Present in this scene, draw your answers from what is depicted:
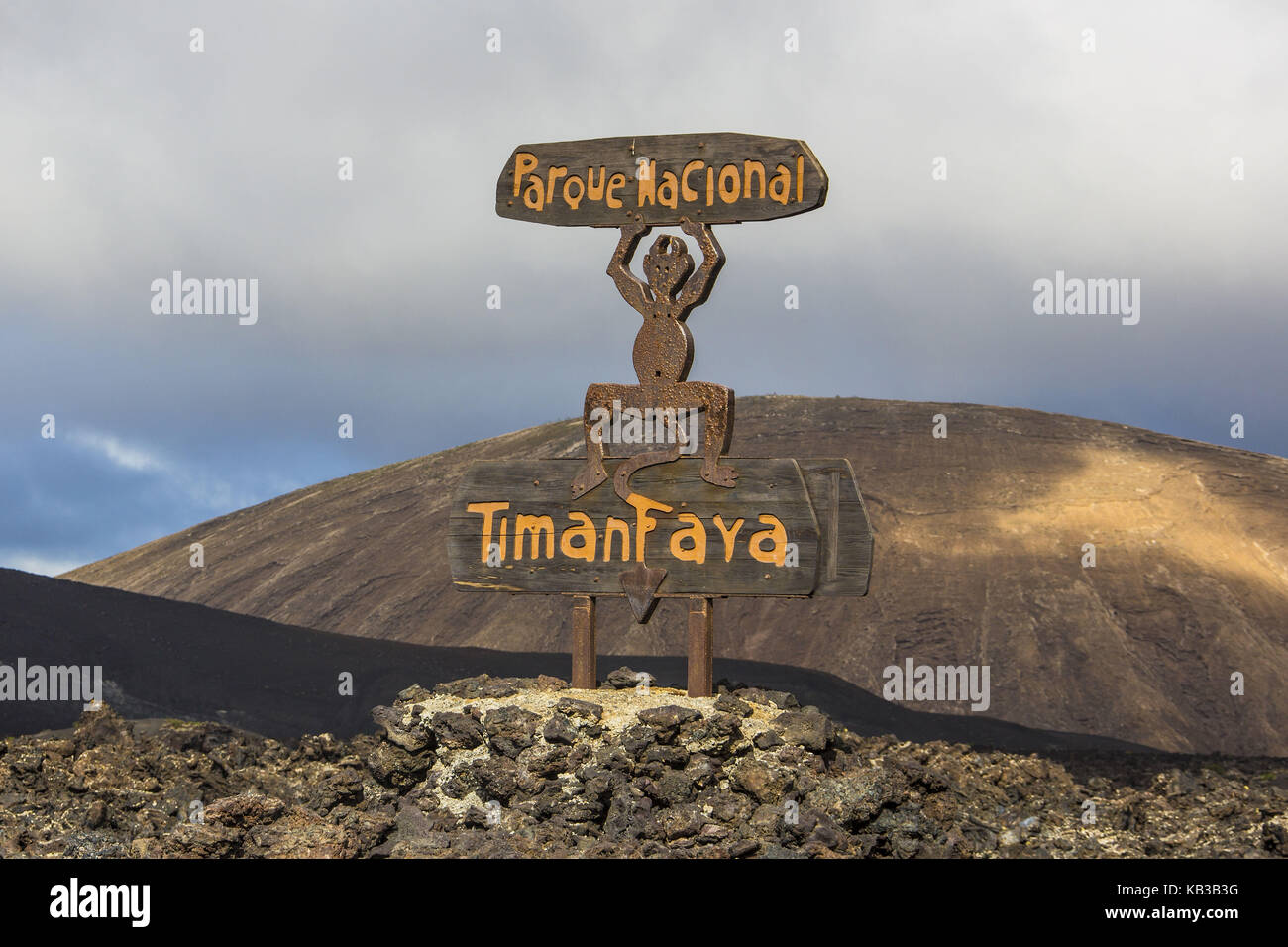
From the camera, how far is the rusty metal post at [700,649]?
33.4ft

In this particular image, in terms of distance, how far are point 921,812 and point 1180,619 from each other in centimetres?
2310

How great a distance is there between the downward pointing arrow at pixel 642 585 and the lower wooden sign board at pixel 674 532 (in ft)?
0.06

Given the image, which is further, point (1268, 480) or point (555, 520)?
point (1268, 480)

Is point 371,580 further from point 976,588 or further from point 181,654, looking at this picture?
point 976,588

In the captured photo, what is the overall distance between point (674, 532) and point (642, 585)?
1.66ft

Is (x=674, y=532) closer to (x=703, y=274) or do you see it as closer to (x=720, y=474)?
(x=720, y=474)

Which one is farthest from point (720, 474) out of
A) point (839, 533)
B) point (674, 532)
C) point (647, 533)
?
point (839, 533)

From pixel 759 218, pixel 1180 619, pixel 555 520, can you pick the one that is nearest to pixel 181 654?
pixel 555 520

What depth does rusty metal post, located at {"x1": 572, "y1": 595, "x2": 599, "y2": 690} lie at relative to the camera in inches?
417

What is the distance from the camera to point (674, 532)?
1035 cm

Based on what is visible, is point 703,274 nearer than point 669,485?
No

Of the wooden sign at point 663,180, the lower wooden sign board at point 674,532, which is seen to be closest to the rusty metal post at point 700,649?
the lower wooden sign board at point 674,532

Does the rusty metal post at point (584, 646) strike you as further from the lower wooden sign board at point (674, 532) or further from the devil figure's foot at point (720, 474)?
the devil figure's foot at point (720, 474)
